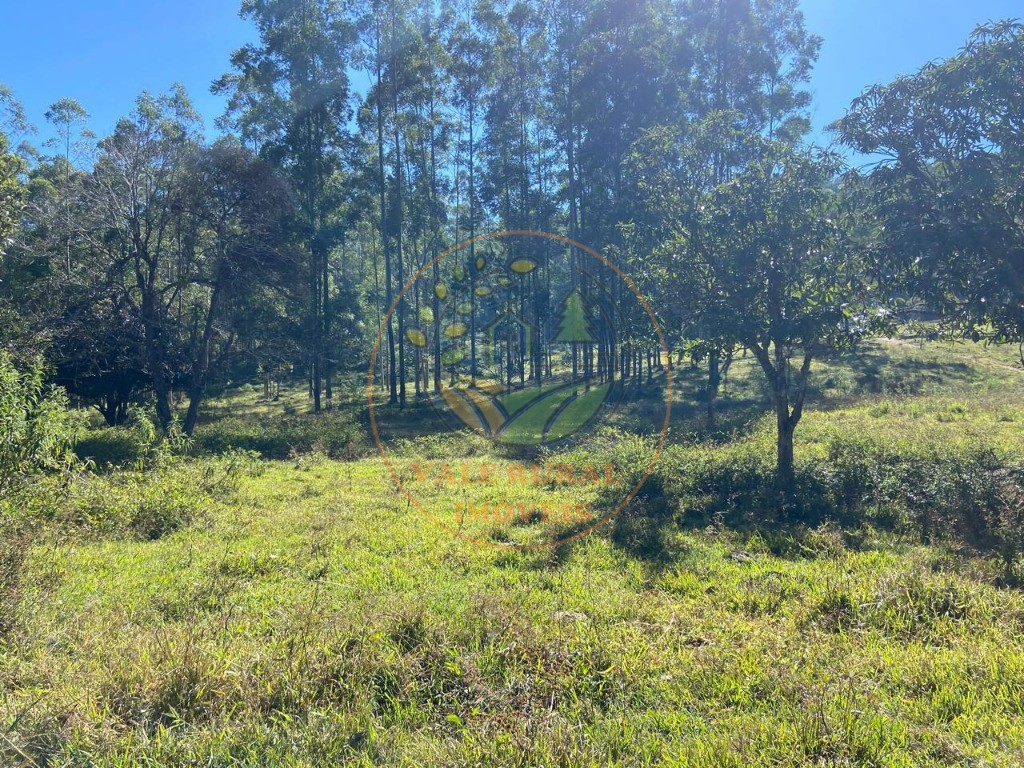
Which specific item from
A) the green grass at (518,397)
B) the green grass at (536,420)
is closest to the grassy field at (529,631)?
the green grass at (536,420)

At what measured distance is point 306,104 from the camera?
22.3 meters

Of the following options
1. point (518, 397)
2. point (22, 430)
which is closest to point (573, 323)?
point (518, 397)

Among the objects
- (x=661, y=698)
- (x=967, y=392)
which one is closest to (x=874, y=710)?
(x=661, y=698)

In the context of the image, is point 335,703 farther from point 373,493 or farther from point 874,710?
point 373,493

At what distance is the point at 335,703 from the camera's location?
11.7 ft

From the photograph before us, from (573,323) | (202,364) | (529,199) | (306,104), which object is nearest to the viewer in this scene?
(573,323)

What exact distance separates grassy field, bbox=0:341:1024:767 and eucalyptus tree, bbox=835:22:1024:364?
2621 millimetres

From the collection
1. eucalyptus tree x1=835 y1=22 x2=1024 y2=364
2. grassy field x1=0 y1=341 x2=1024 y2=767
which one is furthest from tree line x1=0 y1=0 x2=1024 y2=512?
grassy field x1=0 y1=341 x2=1024 y2=767

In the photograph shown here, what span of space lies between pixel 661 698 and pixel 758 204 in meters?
8.55

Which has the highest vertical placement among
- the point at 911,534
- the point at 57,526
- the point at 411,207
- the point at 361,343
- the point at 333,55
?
the point at 333,55

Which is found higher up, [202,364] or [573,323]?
[573,323]

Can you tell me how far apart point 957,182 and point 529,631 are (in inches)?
301

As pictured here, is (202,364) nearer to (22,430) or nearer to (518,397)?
(518,397)

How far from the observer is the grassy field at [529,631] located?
3133mm
